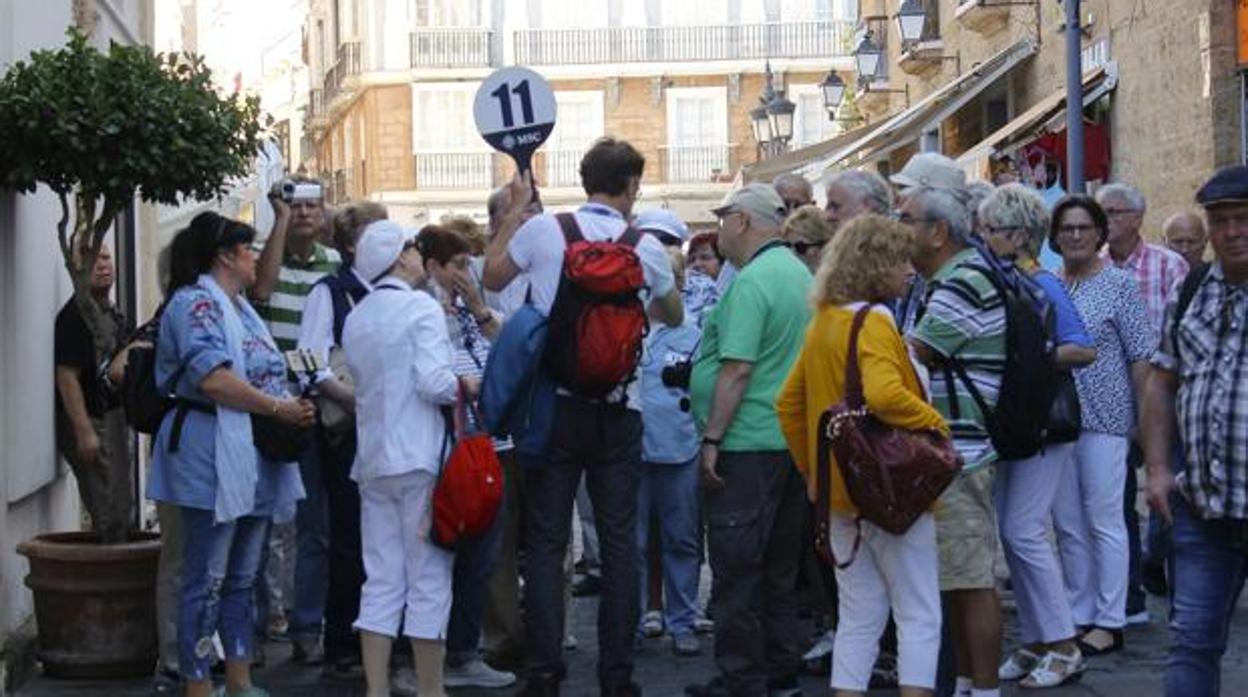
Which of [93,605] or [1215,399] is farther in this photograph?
[93,605]

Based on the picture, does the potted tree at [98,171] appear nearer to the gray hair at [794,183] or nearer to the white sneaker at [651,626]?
the white sneaker at [651,626]

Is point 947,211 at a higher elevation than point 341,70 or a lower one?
lower

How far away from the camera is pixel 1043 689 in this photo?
29.2ft

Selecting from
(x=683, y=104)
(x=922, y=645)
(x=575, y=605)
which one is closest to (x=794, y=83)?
(x=683, y=104)

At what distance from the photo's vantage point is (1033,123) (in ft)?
73.5

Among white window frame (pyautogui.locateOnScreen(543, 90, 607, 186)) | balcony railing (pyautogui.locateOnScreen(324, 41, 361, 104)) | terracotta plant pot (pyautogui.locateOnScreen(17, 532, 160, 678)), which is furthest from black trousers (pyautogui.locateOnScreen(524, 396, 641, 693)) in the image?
balcony railing (pyautogui.locateOnScreen(324, 41, 361, 104))

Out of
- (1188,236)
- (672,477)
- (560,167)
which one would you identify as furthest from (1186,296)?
(560,167)

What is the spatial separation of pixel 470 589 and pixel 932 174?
247 cm

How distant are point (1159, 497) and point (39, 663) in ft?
17.3

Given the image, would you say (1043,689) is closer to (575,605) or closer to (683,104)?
(575,605)

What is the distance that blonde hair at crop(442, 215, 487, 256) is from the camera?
9977mm

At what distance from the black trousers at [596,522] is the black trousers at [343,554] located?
1.17 m

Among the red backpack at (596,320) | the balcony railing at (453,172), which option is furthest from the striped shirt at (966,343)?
the balcony railing at (453,172)

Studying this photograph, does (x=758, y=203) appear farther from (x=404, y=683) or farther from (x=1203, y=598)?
(x=1203, y=598)
